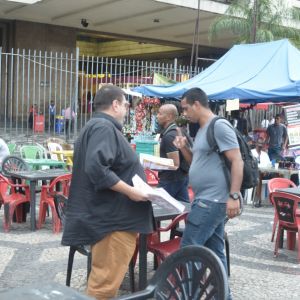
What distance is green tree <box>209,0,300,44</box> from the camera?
16.5 metres

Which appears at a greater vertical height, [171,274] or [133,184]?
[133,184]

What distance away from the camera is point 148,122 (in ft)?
44.6

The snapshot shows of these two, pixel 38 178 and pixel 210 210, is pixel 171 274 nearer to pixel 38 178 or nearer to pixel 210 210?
pixel 210 210

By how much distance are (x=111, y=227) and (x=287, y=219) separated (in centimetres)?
330

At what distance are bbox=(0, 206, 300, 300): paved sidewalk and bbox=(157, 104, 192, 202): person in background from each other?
2.68 feet

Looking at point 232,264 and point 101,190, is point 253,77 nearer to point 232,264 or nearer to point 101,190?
point 232,264

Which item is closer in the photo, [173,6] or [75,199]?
[75,199]

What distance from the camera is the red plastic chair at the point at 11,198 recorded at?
7.10m

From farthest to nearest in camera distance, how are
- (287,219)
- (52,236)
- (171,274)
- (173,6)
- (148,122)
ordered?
1. (173,6)
2. (148,122)
3. (52,236)
4. (287,219)
5. (171,274)

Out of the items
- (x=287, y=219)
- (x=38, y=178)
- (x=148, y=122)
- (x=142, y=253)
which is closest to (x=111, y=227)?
(x=142, y=253)

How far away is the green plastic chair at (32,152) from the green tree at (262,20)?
8.08 m

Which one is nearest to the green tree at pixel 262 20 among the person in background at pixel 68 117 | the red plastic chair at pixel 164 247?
the person in background at pixel 68 117

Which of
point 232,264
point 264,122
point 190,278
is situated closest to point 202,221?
point 190,278

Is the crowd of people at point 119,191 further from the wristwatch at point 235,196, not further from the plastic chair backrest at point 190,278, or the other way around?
the plastic chair backrest at point 190,278
